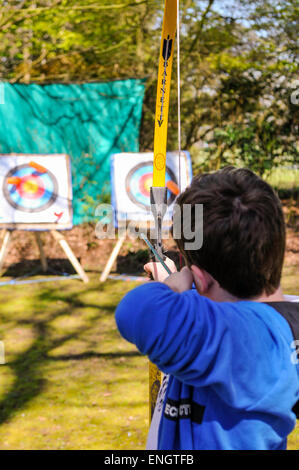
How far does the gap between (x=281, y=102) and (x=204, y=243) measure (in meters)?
5.95

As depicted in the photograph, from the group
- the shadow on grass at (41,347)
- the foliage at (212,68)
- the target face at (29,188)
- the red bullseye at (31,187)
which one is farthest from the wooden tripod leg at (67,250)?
the foliage at (212,68)

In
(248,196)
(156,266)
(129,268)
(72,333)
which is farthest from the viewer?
(129,268)

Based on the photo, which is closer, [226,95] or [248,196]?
[248,196]

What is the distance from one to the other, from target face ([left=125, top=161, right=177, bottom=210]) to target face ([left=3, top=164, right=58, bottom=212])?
0.68 meters

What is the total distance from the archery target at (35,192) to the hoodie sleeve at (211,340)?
144 inches

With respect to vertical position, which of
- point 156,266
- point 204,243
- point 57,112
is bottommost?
point 156,266

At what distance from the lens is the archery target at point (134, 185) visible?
4.52 m

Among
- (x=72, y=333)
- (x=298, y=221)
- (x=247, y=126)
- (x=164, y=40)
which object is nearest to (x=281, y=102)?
(x=247, y=126)

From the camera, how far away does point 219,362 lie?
733 millimetres

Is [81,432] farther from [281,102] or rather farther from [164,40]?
[281,102]

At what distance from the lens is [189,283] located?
2.86 ft

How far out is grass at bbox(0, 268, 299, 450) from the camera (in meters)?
2.17

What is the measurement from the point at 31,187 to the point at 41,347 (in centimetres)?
189

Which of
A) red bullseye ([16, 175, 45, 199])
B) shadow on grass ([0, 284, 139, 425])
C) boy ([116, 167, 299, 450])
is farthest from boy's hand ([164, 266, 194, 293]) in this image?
Result: red bullseye ([16, 175, 45, 199])
